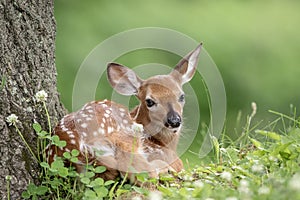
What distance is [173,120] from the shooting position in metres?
4.65

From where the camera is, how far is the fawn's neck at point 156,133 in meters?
4.82

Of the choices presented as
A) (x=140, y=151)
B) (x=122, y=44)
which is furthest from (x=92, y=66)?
(x=140, y=151)

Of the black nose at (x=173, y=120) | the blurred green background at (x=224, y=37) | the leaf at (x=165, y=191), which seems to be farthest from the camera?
the blurred green background at (x=224, y=37)

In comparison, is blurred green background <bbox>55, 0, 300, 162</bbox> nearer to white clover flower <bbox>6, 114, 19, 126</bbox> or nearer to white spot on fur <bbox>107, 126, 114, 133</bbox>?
white spot on fur <bbox>107, 126, 114, 133</bbox>

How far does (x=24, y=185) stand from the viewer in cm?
418

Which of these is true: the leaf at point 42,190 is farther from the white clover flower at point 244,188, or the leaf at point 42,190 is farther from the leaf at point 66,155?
the white clover flower at point 244,188

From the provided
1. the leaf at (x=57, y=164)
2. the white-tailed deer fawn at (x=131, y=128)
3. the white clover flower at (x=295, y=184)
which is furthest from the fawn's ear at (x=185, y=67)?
the white clover flower at (x=295, y=184)

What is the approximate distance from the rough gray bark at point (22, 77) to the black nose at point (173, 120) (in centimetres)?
57

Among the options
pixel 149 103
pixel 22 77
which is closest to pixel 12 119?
pixel 22 77

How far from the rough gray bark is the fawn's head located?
50cm

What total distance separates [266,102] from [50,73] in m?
3.84

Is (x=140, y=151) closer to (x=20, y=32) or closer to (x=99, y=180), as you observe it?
(x=99, y=180)

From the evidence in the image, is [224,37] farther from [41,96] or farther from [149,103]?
[41,96]

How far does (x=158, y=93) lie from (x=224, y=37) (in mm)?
4102
